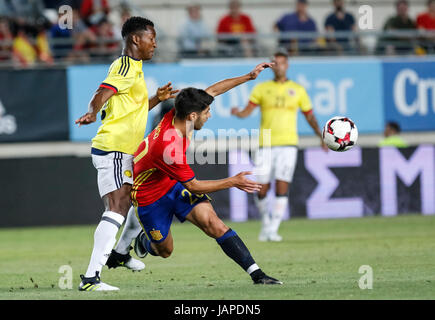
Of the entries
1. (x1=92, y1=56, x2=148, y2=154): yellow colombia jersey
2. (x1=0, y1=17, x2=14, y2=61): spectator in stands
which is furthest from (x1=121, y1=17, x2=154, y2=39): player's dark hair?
(x1=0, y1=17, x2=14, y2=61): spectator in stands

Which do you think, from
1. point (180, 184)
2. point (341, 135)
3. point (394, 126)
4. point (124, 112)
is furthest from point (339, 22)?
point (124, 112)

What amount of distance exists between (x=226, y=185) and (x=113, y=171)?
1173 mm

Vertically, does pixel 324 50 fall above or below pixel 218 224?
above

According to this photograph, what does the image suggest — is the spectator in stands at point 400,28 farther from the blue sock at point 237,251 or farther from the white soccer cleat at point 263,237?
the blue sock at point 237,251

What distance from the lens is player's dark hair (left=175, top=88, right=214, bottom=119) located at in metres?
A: 7.66

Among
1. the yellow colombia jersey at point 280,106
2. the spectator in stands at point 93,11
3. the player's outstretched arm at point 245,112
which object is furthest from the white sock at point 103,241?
the spectator in stands at point 93,11

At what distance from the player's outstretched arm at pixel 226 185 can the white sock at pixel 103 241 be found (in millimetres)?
738

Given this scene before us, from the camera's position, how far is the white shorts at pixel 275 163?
13.0 meters

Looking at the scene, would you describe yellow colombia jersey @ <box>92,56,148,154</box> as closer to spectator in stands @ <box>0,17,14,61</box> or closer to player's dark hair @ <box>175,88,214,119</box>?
player's dark hair @ <box>175,88,214,119</box>

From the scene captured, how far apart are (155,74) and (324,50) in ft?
12.3
